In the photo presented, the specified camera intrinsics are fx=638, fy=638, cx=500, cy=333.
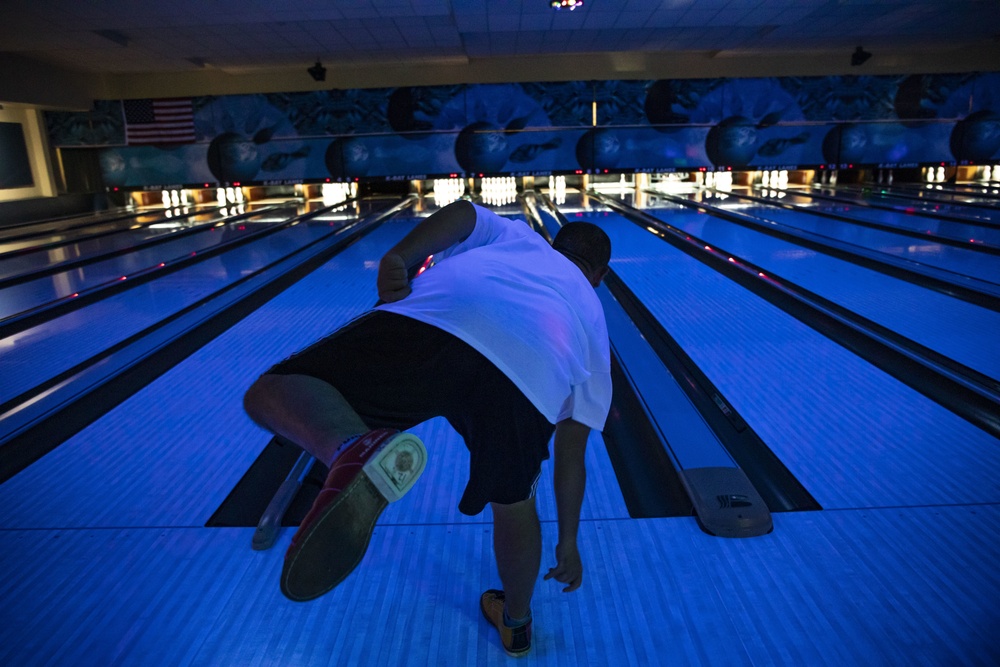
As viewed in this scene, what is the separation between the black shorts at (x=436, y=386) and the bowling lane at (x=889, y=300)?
8.06 feet

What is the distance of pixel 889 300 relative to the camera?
3.76 metres

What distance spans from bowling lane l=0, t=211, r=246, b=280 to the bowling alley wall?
184 cm

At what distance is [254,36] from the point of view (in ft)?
27.2

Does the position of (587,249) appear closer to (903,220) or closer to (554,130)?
(903,220)

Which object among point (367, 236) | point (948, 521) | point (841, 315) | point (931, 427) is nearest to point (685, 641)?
point (948, 521)

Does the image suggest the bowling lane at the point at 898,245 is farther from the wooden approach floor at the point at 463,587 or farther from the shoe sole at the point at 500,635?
the shoe sole at the point at 500,635

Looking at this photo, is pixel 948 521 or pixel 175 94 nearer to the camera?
pixel 948 521

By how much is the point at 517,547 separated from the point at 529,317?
44 cm

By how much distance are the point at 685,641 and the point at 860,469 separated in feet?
3.28

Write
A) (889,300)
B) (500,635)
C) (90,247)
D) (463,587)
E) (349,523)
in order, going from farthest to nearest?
(90,247) → (889,300) → (463,587) → (500,635) → (349,523)

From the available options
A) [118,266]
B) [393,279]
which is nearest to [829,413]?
[393,279]

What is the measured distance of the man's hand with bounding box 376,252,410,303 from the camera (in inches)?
43.3

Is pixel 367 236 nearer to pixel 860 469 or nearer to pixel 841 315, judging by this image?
pixel 841 315

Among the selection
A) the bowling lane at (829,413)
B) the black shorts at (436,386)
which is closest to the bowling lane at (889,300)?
the bowling lane at (829,413)
